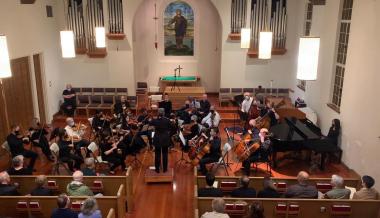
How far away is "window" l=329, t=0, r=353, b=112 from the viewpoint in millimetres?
9945

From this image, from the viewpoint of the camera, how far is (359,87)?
9.03 metres

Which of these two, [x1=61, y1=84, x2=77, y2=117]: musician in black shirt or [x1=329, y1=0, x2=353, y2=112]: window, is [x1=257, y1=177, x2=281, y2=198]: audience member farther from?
[x1=61, y1=84, x2=77, y2=117]: musician in black shirt

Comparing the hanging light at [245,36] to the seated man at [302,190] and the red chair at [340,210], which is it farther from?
the red chair at [340,210]

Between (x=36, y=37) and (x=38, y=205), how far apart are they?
777 centimetres

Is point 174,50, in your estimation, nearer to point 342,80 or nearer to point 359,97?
point 342,80

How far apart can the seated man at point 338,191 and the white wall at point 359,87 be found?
7.21 feet

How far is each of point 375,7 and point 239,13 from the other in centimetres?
643

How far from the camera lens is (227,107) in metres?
14.7

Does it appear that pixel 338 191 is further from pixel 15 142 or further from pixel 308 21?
pixel 308 21

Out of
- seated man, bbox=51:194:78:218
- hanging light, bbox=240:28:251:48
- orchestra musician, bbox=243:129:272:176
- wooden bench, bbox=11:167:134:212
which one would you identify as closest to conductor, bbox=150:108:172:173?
wooden bench, bbox=11:167:134:212

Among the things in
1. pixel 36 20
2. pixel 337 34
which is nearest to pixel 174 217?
pixel 337 34

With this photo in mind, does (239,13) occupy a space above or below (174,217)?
above

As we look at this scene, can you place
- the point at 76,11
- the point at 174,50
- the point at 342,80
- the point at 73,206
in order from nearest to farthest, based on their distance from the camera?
the point at 73,206
the point at 342,80
the point at 76,11
the point at 174,50

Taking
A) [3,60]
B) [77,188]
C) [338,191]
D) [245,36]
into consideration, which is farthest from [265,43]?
[3,60]
